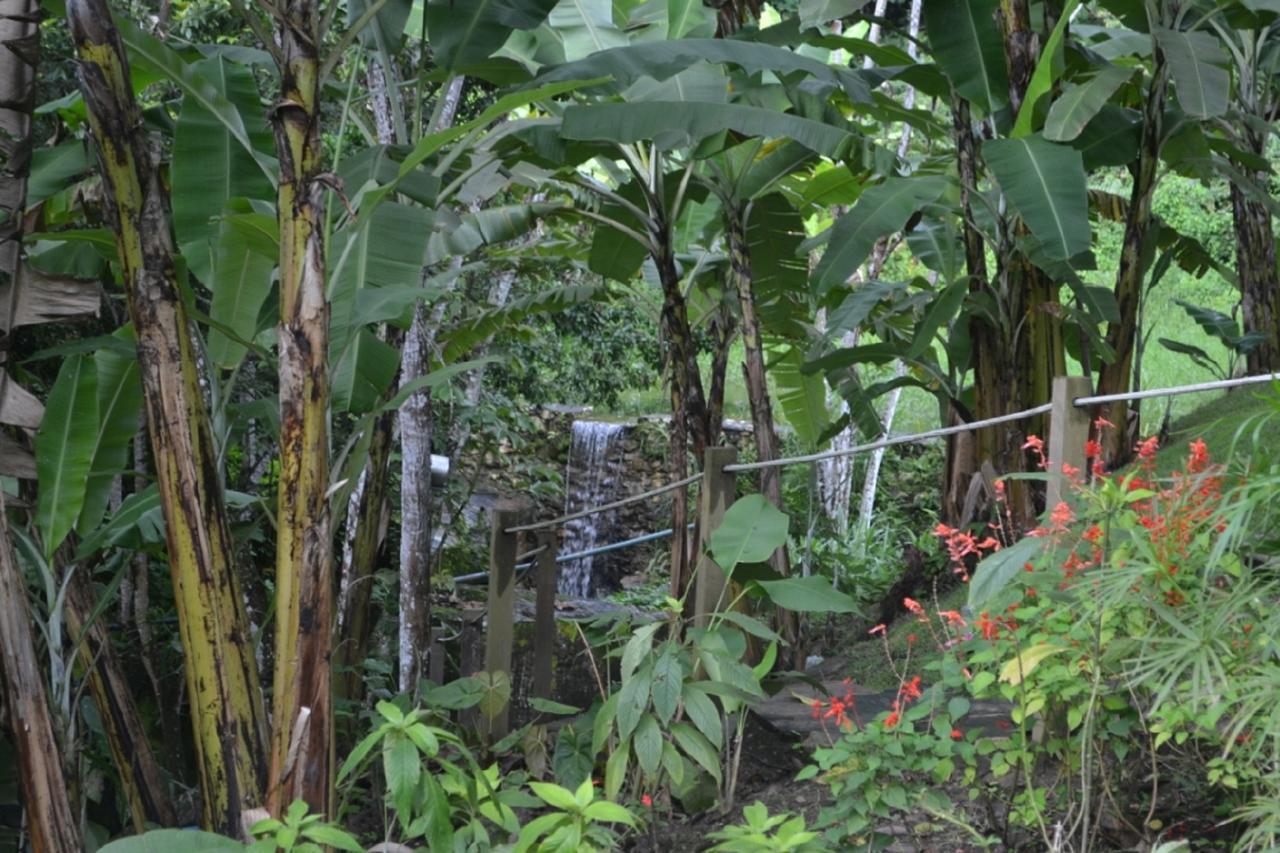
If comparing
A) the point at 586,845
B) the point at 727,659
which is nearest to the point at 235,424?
the point at 727,659

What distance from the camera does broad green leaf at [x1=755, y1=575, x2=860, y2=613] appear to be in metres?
3.24

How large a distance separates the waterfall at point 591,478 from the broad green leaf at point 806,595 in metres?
6.79

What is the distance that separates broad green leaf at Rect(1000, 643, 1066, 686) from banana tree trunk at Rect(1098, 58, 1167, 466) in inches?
108

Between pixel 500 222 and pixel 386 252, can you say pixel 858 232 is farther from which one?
pixel 386 252

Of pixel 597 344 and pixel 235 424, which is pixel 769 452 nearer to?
pixel 235 424

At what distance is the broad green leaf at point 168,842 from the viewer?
230cm

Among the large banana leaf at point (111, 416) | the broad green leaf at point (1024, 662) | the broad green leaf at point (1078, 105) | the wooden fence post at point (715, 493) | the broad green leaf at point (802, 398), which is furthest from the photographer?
the broad green leaf at point (802, 398)

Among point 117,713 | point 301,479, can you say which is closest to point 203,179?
point 301,479

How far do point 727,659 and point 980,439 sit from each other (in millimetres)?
2587

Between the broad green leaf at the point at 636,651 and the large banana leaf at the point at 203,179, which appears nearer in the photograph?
the broad green leaf at the point at 636,651

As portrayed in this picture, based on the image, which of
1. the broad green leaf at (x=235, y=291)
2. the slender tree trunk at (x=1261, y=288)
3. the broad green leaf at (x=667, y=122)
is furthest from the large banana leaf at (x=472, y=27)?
the slender tree trunk at (x=1261, y=288)

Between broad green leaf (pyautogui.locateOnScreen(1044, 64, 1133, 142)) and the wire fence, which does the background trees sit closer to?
broad green leaf (pyautogui.locateOnScreen(1044, 64, 1133, 142))

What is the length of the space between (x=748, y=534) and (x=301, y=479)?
136cm

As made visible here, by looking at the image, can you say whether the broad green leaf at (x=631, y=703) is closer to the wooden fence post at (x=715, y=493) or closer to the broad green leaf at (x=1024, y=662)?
the broad green leaf at (x=1024, y=662)
